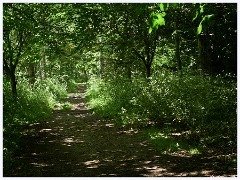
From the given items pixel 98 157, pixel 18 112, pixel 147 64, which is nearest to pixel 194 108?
pixel 98 157

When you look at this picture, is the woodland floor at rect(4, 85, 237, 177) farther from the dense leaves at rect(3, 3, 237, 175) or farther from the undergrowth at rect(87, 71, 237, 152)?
the undergrowth at rect(87, 71, 237, 152)

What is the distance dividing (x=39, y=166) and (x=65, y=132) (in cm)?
393

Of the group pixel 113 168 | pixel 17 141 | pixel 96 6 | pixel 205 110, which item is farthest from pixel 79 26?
pixel 113 168

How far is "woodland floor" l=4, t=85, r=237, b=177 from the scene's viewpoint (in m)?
6.85

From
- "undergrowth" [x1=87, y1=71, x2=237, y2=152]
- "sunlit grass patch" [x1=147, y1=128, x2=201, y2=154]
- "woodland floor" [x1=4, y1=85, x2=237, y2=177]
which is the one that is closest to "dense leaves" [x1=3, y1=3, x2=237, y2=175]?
"undergrowth" [x1=87, y1=71, x2=237, y2=152]

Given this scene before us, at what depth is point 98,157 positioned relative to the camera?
8227mm

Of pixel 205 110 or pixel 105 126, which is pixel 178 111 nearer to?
pixel 205 110

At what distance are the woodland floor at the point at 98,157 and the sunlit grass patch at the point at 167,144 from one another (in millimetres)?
229

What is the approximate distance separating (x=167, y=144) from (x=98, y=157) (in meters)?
2.03

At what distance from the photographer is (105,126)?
1245 centimetres

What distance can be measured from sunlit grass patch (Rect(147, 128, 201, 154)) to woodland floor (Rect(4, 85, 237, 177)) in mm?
229

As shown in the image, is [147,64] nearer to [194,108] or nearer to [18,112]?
[194,108]

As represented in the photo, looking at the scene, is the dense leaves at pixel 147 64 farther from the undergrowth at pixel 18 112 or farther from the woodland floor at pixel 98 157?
the woodland floor at pixel 98 157

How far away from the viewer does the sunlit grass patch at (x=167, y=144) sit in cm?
835
